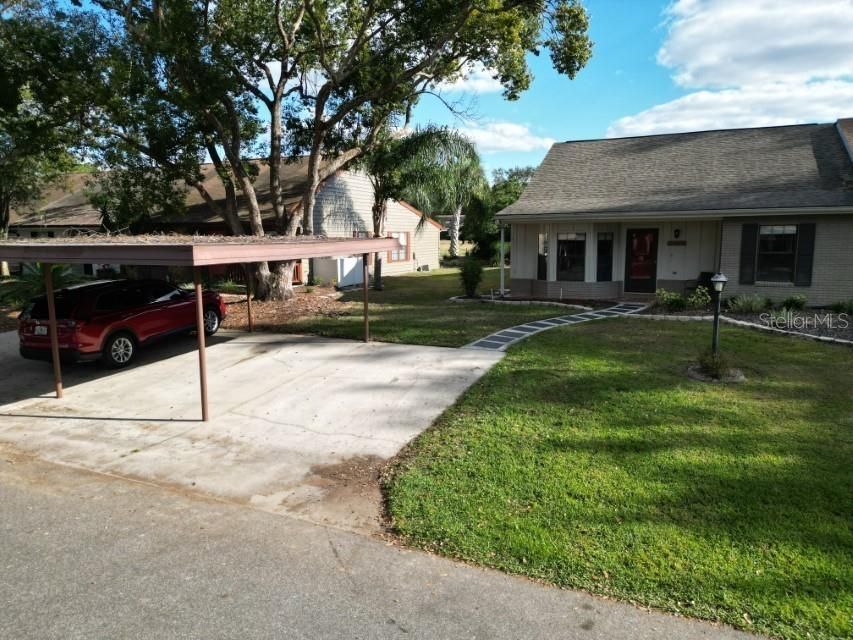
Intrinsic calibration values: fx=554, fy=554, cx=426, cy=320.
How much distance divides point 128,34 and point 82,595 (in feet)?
49.5

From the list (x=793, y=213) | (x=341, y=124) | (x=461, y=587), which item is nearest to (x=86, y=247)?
(x=461, y=587)

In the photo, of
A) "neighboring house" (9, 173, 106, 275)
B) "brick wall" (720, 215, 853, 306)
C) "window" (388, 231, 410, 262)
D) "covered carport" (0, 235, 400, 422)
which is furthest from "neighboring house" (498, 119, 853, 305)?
"neighboring house" (9, 173, 106, 275)

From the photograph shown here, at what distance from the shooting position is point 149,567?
4062 millimetres

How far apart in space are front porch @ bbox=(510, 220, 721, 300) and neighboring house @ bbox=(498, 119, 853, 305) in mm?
29

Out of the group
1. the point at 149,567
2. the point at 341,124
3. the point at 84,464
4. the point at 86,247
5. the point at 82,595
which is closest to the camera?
the point at 82,595

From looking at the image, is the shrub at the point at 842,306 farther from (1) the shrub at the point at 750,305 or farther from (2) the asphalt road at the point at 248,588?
(2) the asphalt road at the point at 248,588

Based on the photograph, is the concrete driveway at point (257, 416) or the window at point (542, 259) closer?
the concrete driveway at point (257, 416)

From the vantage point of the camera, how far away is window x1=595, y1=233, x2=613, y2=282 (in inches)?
639

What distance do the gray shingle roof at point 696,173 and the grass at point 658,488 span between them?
7148 mm

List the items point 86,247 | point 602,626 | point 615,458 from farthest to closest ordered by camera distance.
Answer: point 86,247 < point 615,458 < point 602,626

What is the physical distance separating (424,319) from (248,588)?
10123 millimetres

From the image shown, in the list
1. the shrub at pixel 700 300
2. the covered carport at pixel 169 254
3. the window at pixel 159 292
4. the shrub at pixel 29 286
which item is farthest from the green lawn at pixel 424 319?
the shrub at pixel 29 286

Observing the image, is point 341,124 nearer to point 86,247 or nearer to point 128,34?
point 128,34

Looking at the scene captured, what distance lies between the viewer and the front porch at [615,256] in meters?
15.5
